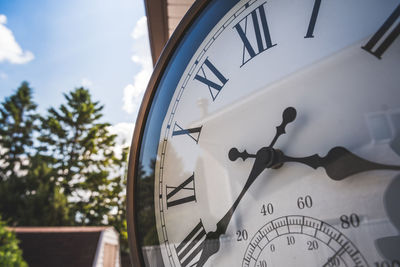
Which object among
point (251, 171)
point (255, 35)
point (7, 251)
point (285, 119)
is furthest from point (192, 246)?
point (7, 251)

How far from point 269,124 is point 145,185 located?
368 millimetres

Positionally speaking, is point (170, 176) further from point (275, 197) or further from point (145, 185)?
point (275, 197)

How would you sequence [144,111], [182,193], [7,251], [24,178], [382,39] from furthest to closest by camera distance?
→ [24,178], [7,251], [144,111], [182,193], [382,39]

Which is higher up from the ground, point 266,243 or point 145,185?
point 145,185

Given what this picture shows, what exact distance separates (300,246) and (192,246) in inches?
9.7

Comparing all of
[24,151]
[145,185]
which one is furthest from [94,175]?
[145,185]

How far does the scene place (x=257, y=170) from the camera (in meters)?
0.55

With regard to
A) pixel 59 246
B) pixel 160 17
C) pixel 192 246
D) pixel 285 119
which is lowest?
pixel 59 246

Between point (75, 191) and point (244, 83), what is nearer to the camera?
point (244, 83)

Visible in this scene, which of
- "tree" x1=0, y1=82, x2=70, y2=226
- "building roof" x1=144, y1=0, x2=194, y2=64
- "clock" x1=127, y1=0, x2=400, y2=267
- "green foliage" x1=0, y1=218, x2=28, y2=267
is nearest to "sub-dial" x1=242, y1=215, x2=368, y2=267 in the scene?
"clock" x1=127, y1=0, x2=400, y2=267

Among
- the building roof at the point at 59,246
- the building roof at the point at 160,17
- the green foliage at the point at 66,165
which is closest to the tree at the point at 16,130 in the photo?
the green foliage at the point at 66,165

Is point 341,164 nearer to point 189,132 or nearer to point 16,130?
point 189,132

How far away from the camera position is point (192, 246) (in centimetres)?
61

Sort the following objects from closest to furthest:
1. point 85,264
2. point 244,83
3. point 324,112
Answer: point 324,112 < point 244,83 < point 85,264
